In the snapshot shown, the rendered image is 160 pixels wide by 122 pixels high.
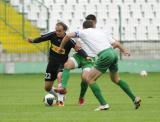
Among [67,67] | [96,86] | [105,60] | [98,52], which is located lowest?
[96,86]

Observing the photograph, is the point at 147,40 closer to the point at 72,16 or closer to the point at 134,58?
the point at 134,58

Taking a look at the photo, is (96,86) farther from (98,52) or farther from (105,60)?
(98,52)

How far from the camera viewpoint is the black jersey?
653 inches

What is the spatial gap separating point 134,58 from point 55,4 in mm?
7119

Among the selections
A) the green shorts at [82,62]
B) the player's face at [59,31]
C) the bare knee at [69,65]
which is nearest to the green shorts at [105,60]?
the bare knee at [69,65]

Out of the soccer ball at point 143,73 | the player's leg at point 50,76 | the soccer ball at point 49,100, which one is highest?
the player's leg at point 50,76

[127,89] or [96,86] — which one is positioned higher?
[96,86]

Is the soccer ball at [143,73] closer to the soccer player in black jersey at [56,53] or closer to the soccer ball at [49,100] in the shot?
the soccer player in black jersey at [56,53]

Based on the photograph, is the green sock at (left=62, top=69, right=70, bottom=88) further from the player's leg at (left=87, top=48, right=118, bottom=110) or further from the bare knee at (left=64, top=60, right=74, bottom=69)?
the player's leg at (left=87, top=48, right=118, bottom=110)

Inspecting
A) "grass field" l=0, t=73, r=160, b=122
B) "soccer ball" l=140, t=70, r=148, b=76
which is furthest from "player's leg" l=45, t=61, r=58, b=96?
"soccer ball" l=140, t=70, r=148, b=76

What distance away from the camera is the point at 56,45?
1666 cm

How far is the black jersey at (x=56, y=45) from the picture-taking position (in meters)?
16.6

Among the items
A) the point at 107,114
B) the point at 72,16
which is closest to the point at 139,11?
the point at 72,16

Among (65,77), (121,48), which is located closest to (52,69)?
(65,77)
